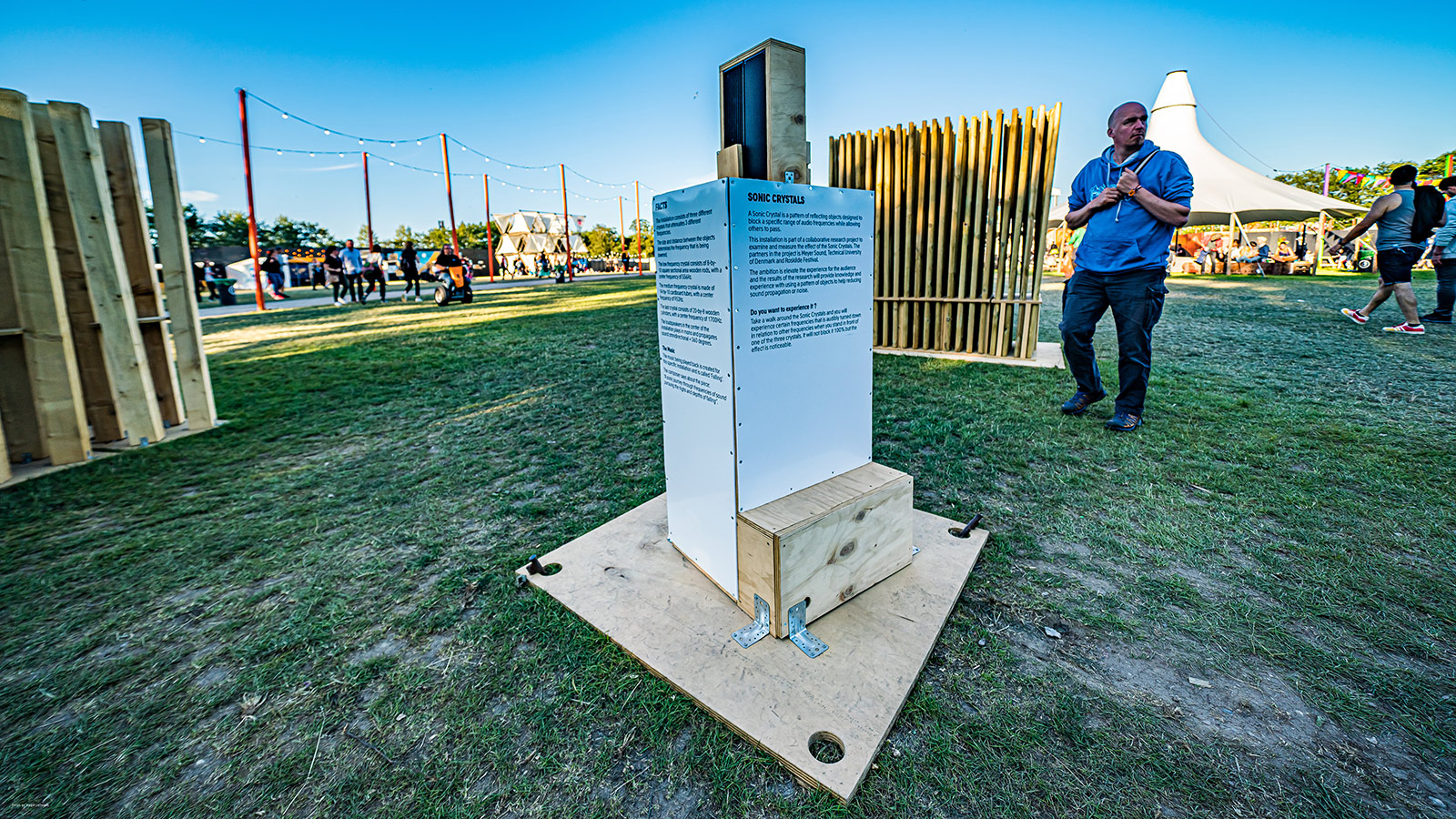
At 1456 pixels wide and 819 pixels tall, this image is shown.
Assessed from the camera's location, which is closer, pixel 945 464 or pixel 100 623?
pixel 100 623

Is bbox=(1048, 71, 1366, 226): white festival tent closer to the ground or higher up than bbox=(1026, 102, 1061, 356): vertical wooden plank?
higher up

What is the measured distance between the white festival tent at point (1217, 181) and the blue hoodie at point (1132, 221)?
19.4 metres

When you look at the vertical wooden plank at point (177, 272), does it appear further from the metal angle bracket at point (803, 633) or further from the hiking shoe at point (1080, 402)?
the hiking shoe at point (1080, 402)

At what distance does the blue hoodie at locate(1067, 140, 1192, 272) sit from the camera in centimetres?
358

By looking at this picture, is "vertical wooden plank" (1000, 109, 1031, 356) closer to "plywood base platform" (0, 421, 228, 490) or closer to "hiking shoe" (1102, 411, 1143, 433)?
"hiking shoe" (1102, 411, 1143, 433)

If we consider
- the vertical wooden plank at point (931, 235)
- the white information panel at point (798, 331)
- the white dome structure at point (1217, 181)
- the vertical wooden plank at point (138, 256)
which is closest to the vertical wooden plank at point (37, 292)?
the vertical wooden plank at point (138, 256)

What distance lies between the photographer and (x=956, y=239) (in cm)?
675

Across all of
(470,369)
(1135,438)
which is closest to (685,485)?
(1135,438)

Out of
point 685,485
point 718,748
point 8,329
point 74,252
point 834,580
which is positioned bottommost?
point 718,748

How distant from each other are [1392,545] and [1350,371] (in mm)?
4271

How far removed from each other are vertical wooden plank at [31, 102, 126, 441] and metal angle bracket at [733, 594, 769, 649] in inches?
190

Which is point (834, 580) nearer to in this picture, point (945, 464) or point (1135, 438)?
point (945, 464)

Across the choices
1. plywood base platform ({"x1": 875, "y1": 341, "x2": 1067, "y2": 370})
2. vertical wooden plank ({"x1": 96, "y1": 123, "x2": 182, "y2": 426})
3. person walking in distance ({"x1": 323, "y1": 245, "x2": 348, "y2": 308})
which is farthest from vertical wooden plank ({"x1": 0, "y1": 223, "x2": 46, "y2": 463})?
person walking in distance ({"x1": 323, "y1": 245, "x2": 348, "y2": 308})

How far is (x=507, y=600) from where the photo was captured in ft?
7.20
